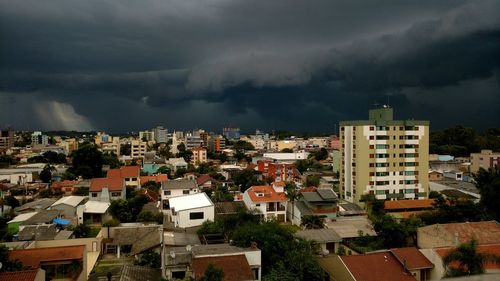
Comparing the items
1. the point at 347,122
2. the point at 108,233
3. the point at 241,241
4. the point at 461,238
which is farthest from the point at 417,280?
the point at 347,122

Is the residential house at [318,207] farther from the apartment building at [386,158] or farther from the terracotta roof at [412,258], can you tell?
the terracotta roof at [412,258]

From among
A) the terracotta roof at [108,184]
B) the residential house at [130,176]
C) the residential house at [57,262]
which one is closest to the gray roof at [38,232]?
the residential house at [57,262]

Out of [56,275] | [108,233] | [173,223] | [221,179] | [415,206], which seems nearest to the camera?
[56,275]

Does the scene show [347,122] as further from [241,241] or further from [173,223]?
[241,241]

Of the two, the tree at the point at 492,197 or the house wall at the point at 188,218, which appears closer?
the tree at the point at 492,197

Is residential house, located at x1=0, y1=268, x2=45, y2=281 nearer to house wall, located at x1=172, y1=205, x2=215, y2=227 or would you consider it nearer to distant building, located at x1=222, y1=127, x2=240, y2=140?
house wall, located at x1=172, y1=205, x2=215, y2=227

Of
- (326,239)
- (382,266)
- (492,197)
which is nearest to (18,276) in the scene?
(382,266)

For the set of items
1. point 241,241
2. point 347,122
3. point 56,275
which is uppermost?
point 347,122
